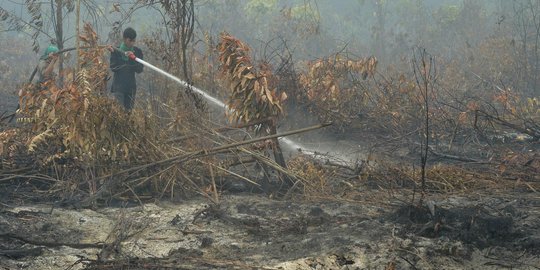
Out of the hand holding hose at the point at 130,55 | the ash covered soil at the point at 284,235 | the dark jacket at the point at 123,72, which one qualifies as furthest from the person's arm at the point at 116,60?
the ash covered soil at the point at 284,235

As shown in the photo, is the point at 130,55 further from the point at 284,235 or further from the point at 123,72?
the point at 284,235

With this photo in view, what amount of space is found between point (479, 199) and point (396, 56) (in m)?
13.7

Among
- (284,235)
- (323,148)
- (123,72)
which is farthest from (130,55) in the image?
(284,235)

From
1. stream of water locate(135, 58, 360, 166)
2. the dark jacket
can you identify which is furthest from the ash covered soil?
the dark jacket

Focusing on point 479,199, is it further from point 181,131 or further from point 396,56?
point 396,56

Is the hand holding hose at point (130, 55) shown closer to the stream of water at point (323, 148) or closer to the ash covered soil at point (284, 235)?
the stream of water at point (323, 148)

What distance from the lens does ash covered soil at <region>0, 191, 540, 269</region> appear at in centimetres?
361

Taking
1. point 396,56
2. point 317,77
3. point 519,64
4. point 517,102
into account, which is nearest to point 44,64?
point 317,77

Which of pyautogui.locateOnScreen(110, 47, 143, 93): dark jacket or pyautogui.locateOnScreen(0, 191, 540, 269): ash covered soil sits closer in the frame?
pyautogui.locateOnScreen(0, 191, 540, 269): ash covered soil

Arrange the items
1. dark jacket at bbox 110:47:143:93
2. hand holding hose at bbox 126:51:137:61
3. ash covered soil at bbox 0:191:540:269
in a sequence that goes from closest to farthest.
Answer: ash covered soil at bbox 0:191:540:269 < hand holding hose at bbox 126:51:137:61 < dark jacket at bbox 110:47:143:93

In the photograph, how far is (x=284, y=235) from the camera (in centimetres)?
417

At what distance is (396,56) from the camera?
18.0 meters

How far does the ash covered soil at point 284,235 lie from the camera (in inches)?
142

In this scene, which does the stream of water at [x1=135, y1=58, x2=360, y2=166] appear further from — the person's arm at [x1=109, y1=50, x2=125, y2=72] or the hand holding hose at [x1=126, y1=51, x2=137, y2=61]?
the person's arm at [x1=109, y1=50, x2=125, y2=72]
